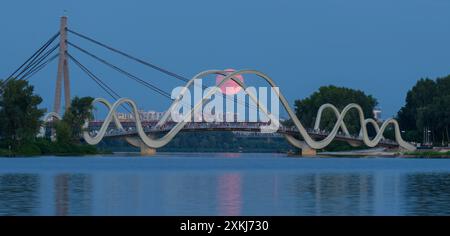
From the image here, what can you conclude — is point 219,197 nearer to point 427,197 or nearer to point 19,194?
point 19,194

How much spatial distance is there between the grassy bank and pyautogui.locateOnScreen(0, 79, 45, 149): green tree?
80 cm

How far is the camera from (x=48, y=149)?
110 meters

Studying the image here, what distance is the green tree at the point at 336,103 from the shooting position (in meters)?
152

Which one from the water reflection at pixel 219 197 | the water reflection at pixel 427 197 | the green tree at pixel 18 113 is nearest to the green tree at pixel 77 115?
the green tree at pixel 18 113

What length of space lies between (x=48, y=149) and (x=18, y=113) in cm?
969

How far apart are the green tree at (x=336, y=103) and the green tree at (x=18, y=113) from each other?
54.5 m

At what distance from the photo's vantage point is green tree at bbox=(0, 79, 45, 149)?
333 feet

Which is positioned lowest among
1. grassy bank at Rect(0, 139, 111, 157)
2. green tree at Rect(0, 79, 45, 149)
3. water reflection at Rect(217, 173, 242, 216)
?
water reflection at Rect(217, 173, 242, 216)

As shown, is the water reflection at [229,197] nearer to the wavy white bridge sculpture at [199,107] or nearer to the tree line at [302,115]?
the tree line at [302,115]

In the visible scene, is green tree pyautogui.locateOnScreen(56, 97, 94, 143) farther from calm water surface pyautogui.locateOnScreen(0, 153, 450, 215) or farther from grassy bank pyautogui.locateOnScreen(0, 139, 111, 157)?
calm water surface pyautogui.locateOnScreen(0, 153, 450, 215)

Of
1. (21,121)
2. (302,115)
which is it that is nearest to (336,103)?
(302,115)

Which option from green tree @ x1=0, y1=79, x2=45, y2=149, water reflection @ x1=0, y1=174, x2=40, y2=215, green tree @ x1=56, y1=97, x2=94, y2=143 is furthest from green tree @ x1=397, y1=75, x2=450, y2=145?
water reflection @ x1=0, y1=174, x2=40, y2=215
